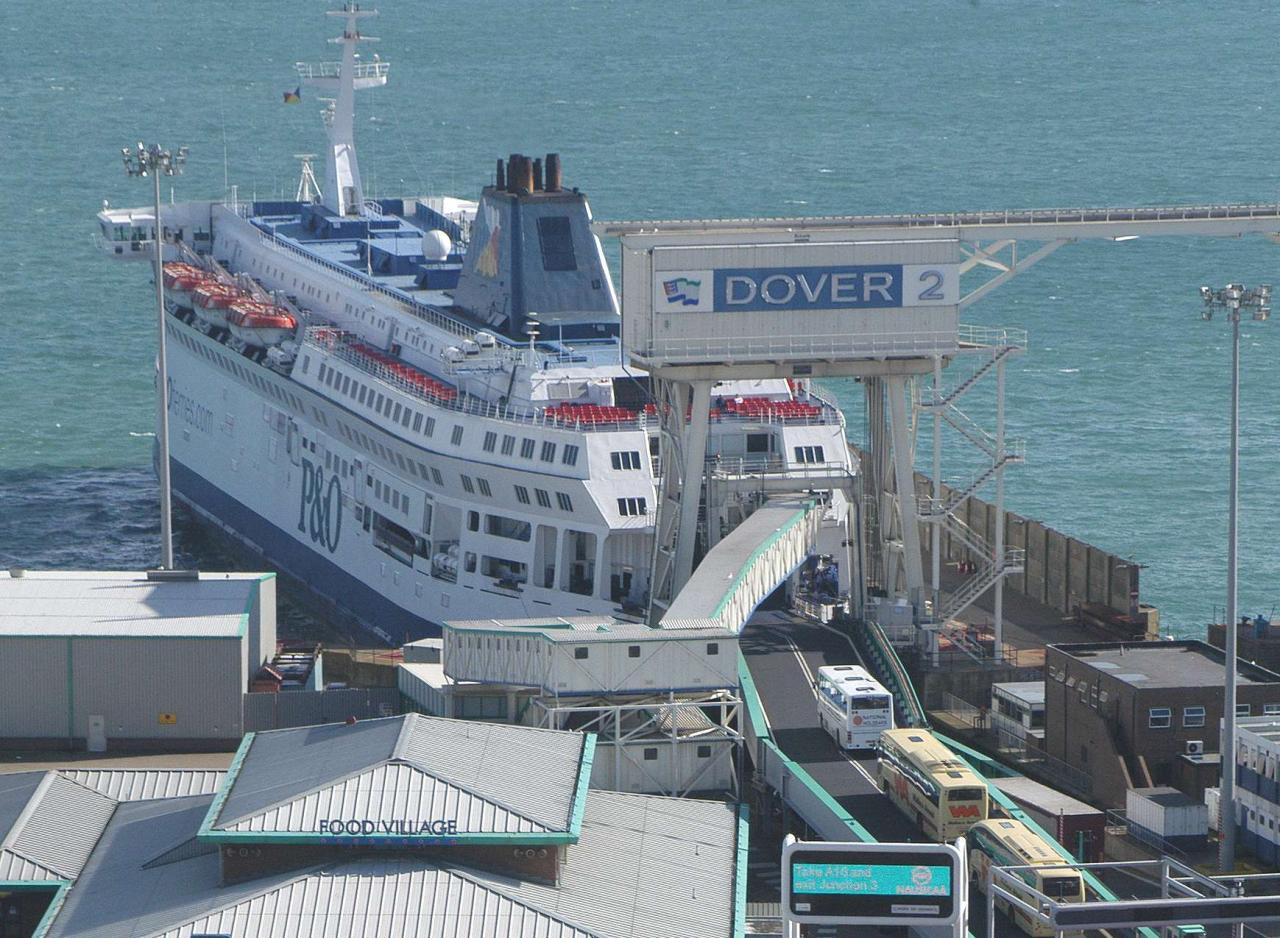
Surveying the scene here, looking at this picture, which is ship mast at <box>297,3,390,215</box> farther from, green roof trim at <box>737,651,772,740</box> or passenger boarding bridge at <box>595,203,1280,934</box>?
green roof trim at <box>737,651,772,740</box>

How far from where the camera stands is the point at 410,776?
149 ft

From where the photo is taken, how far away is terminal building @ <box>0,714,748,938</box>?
42.6 metres

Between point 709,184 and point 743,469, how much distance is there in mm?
90980

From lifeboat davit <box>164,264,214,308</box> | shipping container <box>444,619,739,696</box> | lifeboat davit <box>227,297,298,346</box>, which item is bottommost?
shipping container <box>444,619,739,696</box>

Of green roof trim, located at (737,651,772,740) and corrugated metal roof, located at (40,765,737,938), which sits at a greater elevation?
green roof trim, located at (737,651,772,740)

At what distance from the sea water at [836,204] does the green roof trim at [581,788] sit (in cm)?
3487

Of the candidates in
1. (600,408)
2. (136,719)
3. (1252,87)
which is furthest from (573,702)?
(1252,87)

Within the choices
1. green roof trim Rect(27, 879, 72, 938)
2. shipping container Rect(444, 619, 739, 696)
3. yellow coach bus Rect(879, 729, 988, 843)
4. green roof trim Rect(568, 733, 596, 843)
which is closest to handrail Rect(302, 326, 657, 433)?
shipping container Rect(444, 619, 739, 696)

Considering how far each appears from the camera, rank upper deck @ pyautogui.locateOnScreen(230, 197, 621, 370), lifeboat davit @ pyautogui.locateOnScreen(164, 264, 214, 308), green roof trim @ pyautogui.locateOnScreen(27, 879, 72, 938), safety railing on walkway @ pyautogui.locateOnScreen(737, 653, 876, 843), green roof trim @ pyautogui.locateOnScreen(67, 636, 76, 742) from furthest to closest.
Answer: lifeboat davit @ pyautogui.locateOnScreen(164, 264, 214, 308) → upper deck @ pyautogui.locateOnScreen(230, 197, 621, 370) → green roof trim @ pyautogui.locateOnScreen(67, 636, 76, 742) → safety railing on walkway @ pyautogui.locateOnScreen(737, 653, 876, 843) → green roof trim @ pyautogui.locateOnScreen(27, 879, 72, 938)

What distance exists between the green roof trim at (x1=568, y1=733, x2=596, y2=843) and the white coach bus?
8.76 meters

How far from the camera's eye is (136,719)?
58.3 m

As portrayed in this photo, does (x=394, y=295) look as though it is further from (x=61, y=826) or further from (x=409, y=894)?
(x=409, y=894)

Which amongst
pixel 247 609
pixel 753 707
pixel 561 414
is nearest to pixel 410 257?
pixel 561 414

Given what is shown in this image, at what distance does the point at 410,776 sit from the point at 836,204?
107991mm
